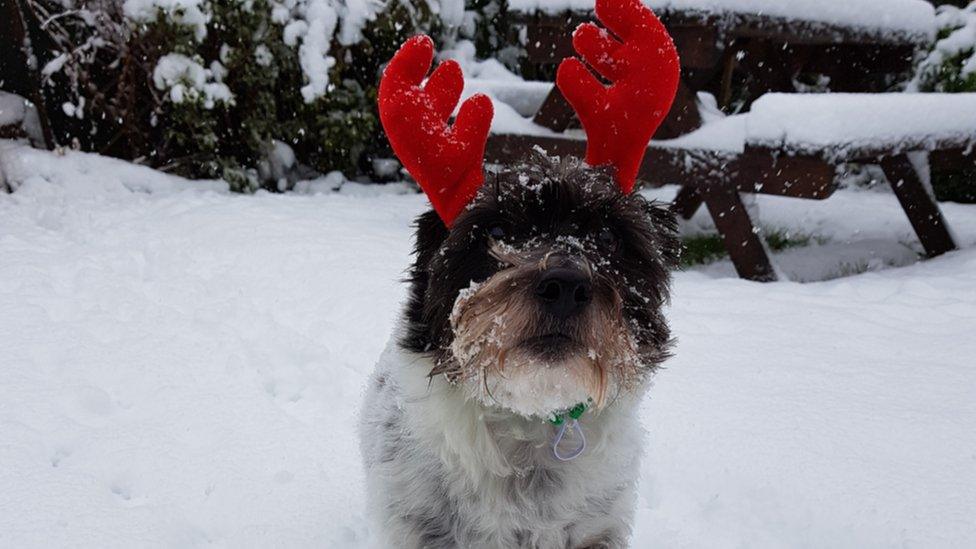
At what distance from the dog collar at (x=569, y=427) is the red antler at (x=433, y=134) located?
568mm

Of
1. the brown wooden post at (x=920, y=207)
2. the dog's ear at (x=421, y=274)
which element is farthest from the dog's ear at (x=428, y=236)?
the brown wooden post at (x=920, y=207)

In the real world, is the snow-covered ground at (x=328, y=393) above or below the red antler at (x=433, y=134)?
below

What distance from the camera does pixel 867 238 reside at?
603cm

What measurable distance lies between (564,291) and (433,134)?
21.7 inches

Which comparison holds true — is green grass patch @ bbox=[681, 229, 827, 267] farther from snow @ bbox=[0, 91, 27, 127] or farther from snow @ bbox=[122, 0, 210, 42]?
snow @ bbox=[0, 91, 27, 127]

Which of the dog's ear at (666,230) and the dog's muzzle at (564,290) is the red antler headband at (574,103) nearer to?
the dog's ear at (666,230)

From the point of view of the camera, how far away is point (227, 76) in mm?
7066

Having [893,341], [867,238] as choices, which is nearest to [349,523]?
[893,341]

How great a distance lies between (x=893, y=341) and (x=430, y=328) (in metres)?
2.92

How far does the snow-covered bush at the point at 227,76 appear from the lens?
675 centimetres

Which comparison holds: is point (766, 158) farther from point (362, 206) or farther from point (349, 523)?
point (362, 206)

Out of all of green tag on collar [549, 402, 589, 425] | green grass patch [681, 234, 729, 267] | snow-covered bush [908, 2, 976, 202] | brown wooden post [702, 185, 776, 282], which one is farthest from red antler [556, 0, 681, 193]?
snow-covered bush [908, 2, 976, 202]

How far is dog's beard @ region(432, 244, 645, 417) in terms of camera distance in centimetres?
167

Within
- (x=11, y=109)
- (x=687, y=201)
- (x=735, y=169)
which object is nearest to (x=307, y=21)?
(x=11, y=109)
